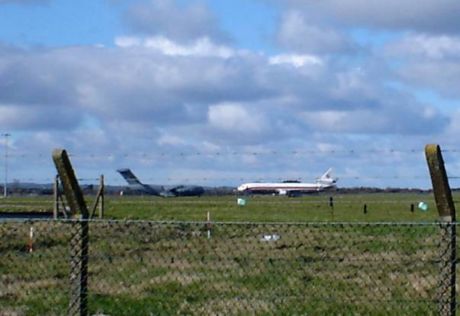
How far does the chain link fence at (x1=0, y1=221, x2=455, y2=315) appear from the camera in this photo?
340 inches

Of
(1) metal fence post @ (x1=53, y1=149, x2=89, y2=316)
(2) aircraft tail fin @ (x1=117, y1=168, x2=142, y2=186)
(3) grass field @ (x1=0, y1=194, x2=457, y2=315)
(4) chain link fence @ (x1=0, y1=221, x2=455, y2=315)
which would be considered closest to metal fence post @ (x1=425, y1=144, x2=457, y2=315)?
(4) chain link fence @ (x1=0, y1=221, x2=455, y2=315)

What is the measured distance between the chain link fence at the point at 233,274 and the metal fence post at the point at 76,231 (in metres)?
0.01

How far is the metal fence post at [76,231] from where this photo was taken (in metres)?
8.08

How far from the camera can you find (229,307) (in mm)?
10461

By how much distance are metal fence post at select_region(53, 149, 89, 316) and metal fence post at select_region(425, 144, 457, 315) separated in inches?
101

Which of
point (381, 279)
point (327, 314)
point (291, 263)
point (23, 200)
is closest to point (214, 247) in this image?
point (291, 263)

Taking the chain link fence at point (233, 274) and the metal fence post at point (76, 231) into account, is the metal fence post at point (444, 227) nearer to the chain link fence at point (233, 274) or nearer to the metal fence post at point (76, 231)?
the chain link fence at point (233, 274)

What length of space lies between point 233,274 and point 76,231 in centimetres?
449

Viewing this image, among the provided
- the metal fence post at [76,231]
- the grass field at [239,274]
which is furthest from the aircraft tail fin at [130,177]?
the metal fence post at [76,231]

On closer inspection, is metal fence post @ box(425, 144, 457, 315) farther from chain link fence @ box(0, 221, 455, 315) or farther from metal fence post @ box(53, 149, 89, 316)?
metal fence post @ box(53, 149, 89, 316)

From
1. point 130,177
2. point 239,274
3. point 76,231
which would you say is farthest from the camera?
point 130,177

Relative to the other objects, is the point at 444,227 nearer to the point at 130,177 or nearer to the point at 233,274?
the point at 233,274

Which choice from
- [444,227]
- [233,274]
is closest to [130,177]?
[233,274]

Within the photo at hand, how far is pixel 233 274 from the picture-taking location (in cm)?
1246
